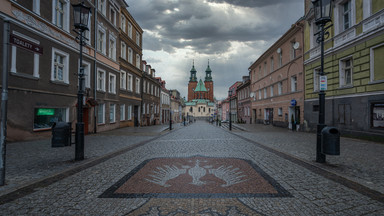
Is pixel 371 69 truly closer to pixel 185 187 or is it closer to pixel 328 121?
pixel 328 121

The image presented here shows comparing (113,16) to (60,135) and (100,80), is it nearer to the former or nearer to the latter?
(100,80)

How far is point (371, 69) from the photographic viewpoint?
1162 centimetres

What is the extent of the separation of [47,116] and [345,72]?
19.7 metres

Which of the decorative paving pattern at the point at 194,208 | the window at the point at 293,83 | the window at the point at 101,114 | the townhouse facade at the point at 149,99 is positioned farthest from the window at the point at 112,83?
the window at the point at 293,83

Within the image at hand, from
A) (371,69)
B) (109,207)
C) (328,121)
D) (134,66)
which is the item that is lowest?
(109,207)

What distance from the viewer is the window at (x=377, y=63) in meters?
11.0

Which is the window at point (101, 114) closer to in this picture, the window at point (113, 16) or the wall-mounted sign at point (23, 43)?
the window at point (113, 16)

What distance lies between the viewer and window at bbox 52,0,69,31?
1253cm

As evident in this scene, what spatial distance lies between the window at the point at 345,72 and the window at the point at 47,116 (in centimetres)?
1907

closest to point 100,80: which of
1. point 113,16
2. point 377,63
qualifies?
point 113,16

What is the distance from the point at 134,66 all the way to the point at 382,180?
84.9ft

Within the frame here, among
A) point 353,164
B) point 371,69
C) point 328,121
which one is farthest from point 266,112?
point 353,164

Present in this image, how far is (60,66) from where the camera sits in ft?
44.0

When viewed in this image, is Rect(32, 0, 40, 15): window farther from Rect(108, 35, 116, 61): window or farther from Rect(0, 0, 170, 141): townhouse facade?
Rect(108, 35, 116, 61): window
